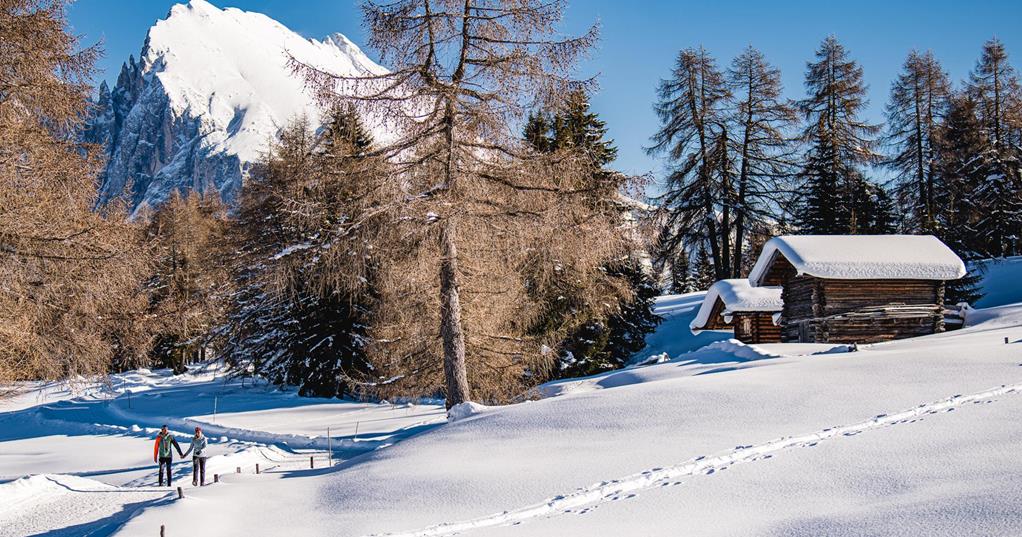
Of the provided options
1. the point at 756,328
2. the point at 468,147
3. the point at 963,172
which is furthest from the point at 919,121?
the point at 468,147

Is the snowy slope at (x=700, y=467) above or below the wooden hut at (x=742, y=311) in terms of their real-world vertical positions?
below

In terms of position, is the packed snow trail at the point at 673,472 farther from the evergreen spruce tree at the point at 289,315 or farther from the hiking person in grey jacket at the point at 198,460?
the evergreen spruce tree at the point at 289,315

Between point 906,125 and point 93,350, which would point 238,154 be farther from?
point 93,350

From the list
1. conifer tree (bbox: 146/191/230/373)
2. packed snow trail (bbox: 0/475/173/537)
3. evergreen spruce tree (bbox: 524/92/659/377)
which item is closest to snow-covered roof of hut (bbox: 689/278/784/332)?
evergreen spruce tree (bbox: 524/92/659/377)

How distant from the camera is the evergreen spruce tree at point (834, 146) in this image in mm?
36062

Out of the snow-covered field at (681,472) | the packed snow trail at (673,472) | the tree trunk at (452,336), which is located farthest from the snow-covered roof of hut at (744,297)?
the packed snow trail at (673,472)

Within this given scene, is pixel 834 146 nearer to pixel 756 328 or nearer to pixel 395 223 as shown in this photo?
pixel 756 328

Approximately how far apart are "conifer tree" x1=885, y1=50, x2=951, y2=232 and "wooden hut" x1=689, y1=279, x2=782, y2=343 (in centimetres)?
1114

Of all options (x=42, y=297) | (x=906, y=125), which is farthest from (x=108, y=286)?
(x=906, y=125)

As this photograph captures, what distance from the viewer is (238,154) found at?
7333 inches

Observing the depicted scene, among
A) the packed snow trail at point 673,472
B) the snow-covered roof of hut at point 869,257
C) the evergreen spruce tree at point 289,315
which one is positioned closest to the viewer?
the packed snow trail at point 673,472

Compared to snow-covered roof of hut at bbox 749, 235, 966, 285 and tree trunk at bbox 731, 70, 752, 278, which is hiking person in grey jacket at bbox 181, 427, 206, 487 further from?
tree trunk at bbox 731, 70, 752, 278

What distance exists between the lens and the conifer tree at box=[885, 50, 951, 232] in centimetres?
3691

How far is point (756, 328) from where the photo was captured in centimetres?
3086
